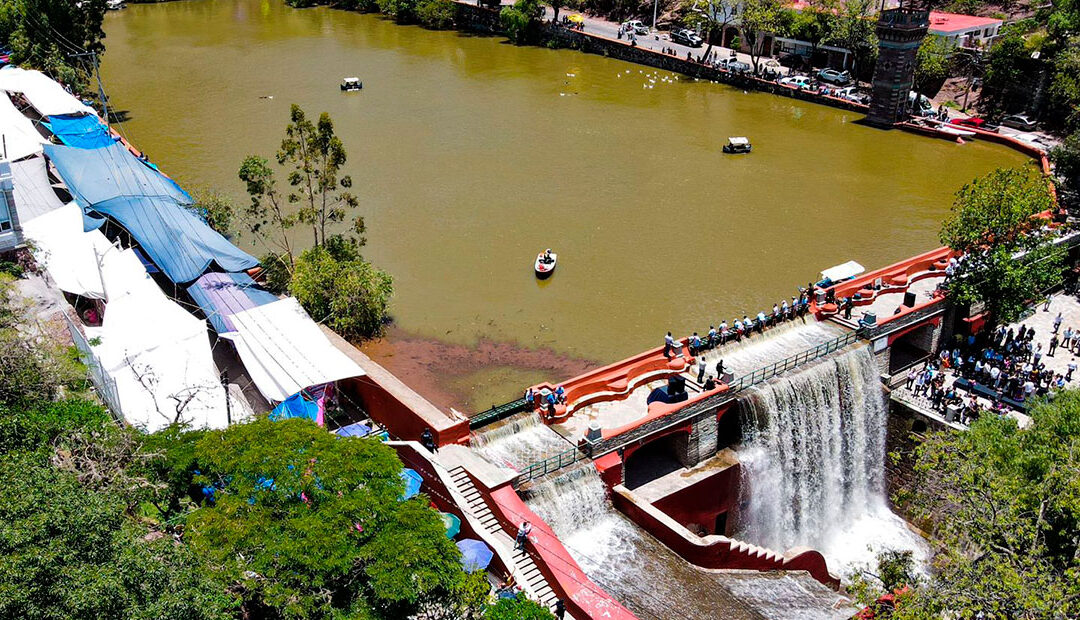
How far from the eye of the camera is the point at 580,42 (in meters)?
87.0

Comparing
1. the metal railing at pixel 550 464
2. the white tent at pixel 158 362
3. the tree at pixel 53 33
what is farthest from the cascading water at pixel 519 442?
the tree at pixel 53 33

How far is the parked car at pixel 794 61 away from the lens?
7650cm

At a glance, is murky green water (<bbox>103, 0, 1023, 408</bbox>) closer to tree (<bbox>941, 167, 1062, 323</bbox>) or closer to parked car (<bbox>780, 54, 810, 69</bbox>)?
parked car (<bbox>780, 54, 810, 69</bbox>)

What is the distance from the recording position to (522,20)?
88.7 m

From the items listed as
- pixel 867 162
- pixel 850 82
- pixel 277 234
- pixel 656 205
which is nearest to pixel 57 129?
pixel 277 234

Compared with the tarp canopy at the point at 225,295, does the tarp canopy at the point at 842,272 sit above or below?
above

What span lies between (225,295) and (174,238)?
4.65 meters

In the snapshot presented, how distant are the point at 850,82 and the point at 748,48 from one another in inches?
517

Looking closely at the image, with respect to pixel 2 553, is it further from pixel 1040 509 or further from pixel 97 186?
pixel 97 186

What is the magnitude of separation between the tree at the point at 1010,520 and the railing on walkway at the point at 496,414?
A: 11.9 meters

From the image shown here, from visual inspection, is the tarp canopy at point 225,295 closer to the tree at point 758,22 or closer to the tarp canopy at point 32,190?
the tarp canopy at point 32,190

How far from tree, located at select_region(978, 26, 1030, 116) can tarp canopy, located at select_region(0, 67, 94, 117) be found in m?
58.3

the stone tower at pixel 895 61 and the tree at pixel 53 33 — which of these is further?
the tree at pixel 53 33

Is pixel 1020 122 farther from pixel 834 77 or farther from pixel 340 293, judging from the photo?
pixel 340 293
